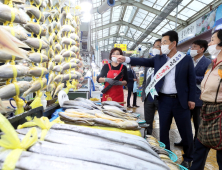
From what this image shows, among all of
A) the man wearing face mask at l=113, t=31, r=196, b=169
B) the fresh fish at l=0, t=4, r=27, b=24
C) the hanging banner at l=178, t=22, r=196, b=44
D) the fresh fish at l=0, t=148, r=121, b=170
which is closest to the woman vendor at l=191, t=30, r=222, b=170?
the man wearing face mask at l=113, t=31, r=196, b=169

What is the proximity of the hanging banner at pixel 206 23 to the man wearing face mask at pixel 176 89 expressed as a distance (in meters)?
5.48

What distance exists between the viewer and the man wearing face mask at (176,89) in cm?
216

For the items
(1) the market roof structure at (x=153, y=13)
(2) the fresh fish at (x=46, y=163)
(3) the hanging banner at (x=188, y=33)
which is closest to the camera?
(2) the fresh fish at (x=46, y=163)

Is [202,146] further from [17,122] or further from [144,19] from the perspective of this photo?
[144,19]

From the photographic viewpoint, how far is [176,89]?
7.09 feet

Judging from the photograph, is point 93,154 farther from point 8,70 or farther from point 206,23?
point 206,23

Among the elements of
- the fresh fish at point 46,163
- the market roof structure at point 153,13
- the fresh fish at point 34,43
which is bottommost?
the fresh fish at point 46,163

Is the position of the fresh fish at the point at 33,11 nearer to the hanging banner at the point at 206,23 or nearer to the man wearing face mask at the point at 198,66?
the man wearing face mask at the point at 198,66

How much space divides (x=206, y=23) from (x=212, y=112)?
6754 millimetres

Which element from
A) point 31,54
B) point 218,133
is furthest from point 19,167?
point 218,133

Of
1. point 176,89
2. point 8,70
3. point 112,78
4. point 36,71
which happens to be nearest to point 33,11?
point 36,71

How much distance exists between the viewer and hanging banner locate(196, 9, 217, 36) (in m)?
6.29

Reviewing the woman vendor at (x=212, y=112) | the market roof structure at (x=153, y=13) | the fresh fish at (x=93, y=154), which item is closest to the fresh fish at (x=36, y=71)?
the fresh fish at (x=93, y=154)

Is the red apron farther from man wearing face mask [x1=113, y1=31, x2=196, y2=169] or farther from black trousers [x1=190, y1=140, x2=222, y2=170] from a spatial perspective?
black trousers [x1=190, y1=140, x2=222, y2=170]
